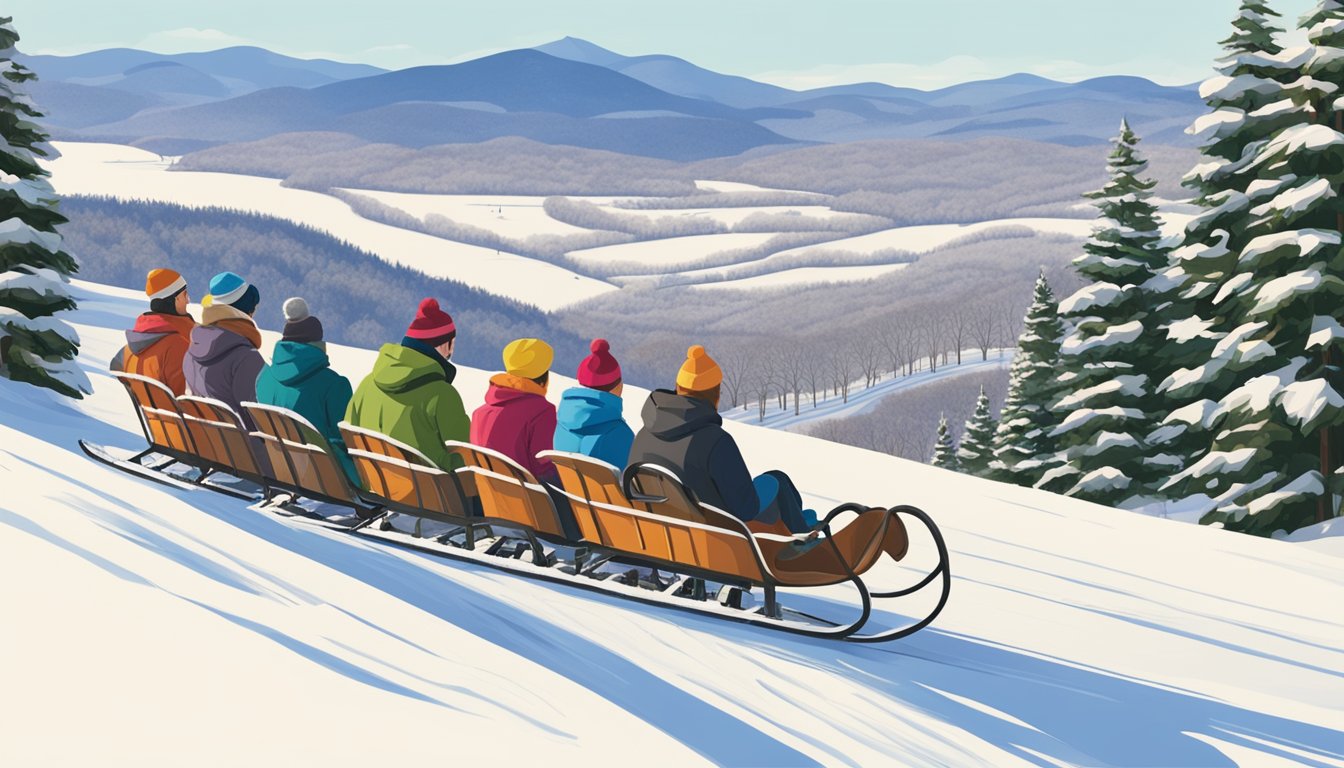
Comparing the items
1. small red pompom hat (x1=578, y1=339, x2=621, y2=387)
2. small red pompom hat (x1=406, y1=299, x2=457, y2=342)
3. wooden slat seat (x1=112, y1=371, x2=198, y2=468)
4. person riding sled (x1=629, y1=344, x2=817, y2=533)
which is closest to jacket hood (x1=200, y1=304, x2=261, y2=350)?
wooden slat seat (x1=112, y1=371, x2=198, y2=468)

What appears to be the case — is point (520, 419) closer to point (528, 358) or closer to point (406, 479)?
point (528, 358)

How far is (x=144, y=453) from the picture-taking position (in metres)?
11.1

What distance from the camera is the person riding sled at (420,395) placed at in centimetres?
824

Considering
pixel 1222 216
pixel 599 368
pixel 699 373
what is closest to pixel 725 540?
pixel 699 373

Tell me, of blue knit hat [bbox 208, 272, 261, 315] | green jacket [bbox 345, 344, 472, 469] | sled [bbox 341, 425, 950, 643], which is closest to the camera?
sled [bbox 341, 425, 950, 643]

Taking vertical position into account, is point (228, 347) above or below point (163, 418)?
above

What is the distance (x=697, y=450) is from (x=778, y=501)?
0.72m

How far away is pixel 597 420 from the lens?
7.81 m

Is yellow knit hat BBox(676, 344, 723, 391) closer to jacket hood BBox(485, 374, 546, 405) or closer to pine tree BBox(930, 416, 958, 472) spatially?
jacket hood BBox(485, 374, 546, 405)

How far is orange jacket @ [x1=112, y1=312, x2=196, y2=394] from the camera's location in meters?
10.4

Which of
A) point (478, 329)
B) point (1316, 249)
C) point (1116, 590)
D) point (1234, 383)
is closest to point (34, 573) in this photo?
point (1116, 590)

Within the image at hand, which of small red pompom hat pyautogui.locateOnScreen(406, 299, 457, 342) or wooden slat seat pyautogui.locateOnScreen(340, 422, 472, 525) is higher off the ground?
small red pompom hat pyautogui.locateOnScreen(406, 299, 457, 342)

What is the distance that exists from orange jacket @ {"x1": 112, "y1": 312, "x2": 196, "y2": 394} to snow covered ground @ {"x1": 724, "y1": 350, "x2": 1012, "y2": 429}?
13617 cm

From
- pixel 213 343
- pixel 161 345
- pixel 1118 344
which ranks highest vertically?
pixel 213 343
